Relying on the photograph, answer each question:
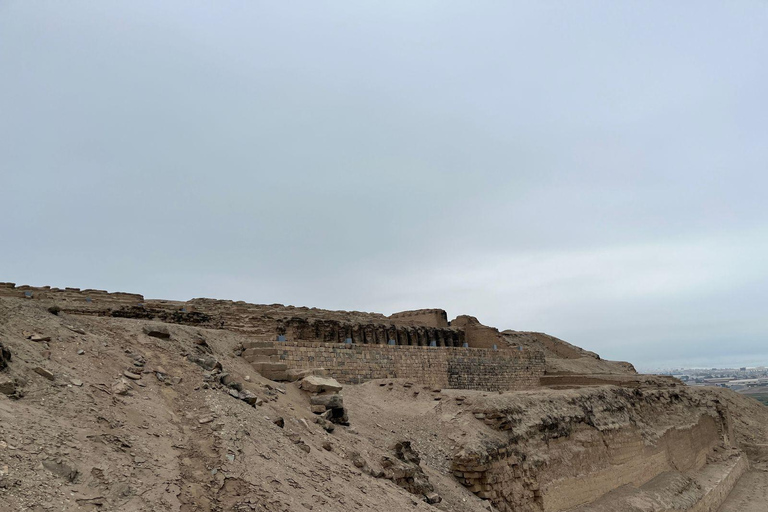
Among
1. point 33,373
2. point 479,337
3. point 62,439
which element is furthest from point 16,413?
point 479,337

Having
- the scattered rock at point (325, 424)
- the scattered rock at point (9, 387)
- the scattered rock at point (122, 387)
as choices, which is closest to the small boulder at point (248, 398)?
the scattered rock at point (325, 424)

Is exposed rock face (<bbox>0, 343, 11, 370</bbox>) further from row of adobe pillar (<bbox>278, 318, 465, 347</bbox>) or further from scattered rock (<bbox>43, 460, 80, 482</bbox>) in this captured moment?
row of adobe pillar (<bbox>278, 318, 465, 347</bbox>)

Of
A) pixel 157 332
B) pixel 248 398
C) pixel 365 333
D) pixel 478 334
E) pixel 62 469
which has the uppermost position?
pixel 478 334

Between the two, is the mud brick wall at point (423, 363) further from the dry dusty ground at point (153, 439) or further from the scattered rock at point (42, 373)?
the scattered rock at point (42, 373)

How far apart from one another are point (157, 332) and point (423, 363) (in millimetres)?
10553

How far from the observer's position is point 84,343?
7.70 meters

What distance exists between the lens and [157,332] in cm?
912

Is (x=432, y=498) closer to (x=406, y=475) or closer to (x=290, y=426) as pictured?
(x=406, y=475)

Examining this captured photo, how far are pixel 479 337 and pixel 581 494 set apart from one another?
59.3ft

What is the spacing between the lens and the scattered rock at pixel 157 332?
908 cm

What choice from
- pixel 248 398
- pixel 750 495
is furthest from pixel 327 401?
pixel 750 495

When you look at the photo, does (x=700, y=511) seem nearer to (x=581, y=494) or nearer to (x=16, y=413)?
(x=581, y=494)

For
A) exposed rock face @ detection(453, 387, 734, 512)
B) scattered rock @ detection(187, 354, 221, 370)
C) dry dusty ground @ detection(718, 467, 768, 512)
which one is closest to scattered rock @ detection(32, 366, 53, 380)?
scattered rock @ detection(187, 354, 221, 370)

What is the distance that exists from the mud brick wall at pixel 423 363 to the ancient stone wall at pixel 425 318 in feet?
20.6
